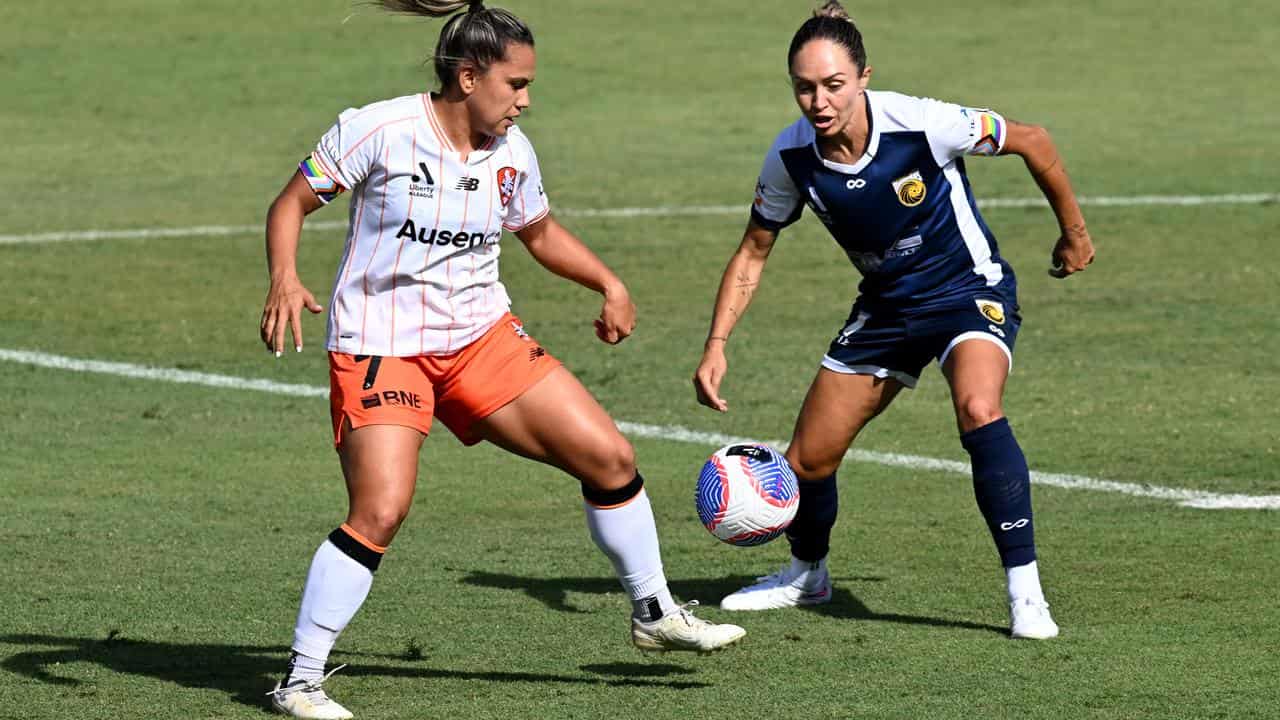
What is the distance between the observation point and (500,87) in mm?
6906

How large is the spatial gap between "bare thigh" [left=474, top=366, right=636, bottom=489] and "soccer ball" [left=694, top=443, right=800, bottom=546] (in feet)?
1.99

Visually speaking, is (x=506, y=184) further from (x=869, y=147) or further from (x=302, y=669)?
(x=302, y=669)

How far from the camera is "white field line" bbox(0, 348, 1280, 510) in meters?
9.78

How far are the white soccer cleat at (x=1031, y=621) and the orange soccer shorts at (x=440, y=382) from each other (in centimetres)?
193

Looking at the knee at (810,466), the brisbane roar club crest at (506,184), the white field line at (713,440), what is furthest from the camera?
the white field line at (713,440)

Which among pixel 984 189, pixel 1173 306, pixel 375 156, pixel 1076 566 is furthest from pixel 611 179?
pixel 375 156

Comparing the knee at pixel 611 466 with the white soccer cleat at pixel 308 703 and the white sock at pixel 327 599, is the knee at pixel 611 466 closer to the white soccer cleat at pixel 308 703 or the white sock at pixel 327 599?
the white sock at pixel 327 599

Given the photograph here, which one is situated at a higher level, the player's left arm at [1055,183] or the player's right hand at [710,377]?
the player's left arm at [1055,183]

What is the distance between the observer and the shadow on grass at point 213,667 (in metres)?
7.25

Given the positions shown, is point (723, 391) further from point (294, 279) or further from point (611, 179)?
point (611, 179)

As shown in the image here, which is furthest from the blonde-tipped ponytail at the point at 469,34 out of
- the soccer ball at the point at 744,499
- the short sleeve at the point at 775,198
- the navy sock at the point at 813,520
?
the navy sock at the point at 813,520

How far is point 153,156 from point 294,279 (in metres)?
16.5

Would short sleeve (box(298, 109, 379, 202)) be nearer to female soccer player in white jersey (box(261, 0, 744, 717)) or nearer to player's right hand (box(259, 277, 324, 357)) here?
female soccer player in white jersey (box(261, 0, 744, 717))

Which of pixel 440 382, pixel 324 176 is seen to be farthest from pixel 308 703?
pixel 324 176
